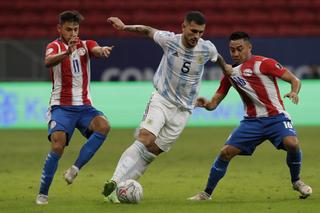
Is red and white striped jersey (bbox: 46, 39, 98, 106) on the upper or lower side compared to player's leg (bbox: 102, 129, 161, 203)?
upper

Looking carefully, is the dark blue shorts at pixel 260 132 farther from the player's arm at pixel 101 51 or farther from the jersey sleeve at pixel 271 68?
the player's arm at pixel 101 51

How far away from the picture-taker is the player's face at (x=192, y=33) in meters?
8.40

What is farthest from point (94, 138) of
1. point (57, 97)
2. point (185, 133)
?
point (185, 133)

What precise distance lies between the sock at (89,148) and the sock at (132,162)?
0.45 metres

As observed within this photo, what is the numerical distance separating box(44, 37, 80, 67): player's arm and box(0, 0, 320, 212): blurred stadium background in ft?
4.51

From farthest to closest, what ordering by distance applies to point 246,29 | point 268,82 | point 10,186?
point 246,29
point 10,186
point 268,82

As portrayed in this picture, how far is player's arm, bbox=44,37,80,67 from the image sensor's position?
8.21m

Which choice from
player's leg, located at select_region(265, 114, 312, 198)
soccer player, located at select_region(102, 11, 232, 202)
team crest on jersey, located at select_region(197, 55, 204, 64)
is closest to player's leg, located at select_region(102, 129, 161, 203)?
soccer player, located at select_region(102, 11, 232, 202)

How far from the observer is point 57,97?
29.2 ft

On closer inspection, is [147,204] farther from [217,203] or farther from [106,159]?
[106,159]

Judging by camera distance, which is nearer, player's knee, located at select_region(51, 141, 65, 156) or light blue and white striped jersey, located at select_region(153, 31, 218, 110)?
player's knee, located at select_region(51, 141, 65, 156)

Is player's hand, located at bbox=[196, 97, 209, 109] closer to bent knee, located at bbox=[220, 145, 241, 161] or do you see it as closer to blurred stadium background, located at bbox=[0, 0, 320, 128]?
bent knee, located at bbox=[220, 145, 241, 161]

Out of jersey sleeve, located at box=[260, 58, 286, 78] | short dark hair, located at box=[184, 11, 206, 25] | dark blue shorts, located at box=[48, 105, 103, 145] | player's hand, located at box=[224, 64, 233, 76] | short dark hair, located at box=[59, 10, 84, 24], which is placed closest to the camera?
short dark hair, located at box=[184, 11, 206, 25]

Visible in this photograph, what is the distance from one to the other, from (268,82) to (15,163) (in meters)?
5.41
